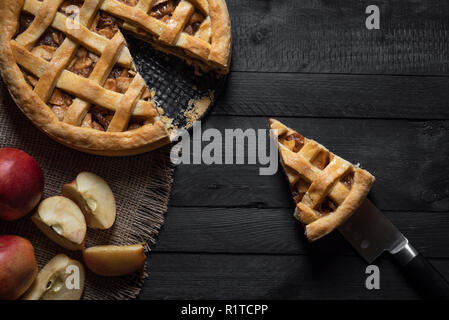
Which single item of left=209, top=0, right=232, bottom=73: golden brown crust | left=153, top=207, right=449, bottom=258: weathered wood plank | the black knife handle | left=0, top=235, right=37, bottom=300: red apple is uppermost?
left=209, top=0, right=232, bottom=73: golden brown crust

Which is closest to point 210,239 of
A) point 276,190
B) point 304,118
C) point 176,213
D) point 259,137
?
point 176,213

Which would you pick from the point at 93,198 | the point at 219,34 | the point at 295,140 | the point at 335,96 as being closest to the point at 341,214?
the point at 295,140

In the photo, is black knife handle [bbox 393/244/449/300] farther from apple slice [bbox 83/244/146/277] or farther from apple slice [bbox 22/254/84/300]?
apple slice [bbox 22/254/84/300]

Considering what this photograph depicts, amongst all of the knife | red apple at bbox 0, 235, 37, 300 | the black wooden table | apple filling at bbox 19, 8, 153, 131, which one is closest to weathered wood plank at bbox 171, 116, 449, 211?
the black wooden table

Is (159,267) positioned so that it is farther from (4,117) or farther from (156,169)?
(4,117)

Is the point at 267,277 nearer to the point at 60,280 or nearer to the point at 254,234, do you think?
the point at 254,234

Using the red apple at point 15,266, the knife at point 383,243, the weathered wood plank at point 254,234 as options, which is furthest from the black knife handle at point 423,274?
the red apple at point 15,266
